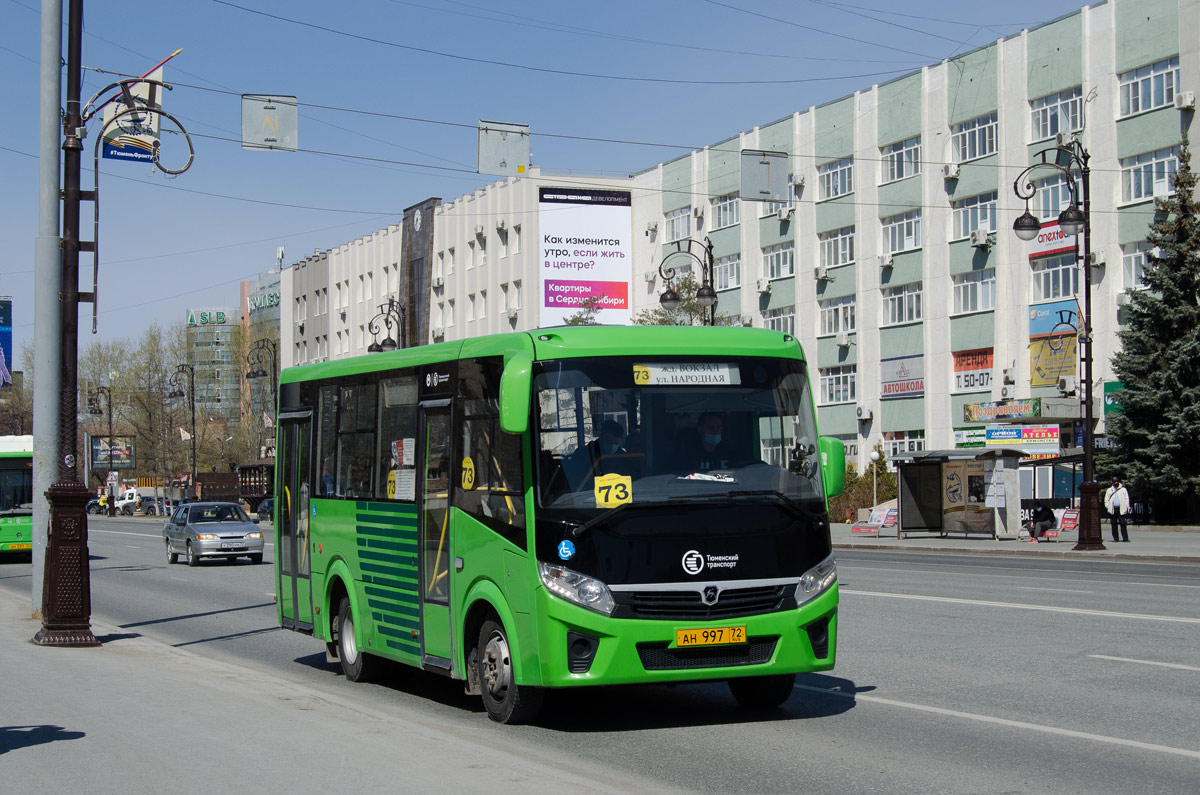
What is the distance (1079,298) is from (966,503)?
10304 millimetres

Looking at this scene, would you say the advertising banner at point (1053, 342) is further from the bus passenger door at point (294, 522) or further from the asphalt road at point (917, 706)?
the bus passenger door at point (294, 522)

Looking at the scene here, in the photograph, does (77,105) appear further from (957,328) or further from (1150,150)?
(957,328)

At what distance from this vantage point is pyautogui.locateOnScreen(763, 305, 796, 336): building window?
6058 centimetres

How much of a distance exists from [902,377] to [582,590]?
47053 mm

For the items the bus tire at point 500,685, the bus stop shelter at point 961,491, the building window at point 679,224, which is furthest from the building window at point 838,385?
the bus tire at point 500,685

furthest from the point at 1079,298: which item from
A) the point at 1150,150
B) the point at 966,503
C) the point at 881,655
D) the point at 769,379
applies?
the point at 769,379

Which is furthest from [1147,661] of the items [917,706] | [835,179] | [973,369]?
[835,179]

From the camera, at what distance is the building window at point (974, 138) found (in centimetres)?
4994

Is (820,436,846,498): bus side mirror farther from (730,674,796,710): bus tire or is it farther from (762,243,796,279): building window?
(762,243,796,279): building window

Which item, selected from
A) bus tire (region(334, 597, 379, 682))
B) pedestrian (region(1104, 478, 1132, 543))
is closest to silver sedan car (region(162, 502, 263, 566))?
pedestrian (region(1104, 478, 1132, 543))

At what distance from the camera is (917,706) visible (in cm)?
998

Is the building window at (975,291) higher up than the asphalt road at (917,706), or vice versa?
the building window at (975,291)

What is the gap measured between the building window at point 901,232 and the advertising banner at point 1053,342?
7057 millimetres

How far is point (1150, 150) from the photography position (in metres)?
44.0
